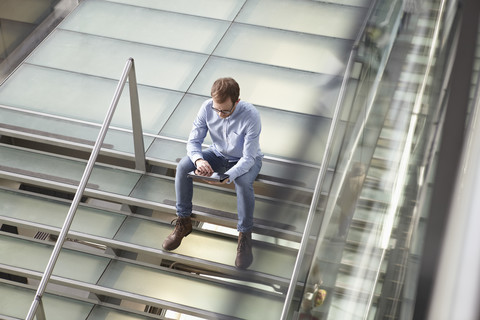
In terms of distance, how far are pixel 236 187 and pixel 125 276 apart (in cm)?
86

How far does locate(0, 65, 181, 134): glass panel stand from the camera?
14.3ft

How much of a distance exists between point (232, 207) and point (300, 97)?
1080 mm

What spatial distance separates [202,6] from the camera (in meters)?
5.43

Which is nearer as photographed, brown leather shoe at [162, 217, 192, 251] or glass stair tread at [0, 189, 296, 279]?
brown leather shoe at [162, 217, 192, 251]

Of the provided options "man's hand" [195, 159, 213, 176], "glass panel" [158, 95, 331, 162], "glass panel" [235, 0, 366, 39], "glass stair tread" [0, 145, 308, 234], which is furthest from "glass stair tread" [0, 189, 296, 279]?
"glass panel" [235, 0, 366, 39]

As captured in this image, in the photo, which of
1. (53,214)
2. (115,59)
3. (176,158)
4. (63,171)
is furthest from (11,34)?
(176,158)

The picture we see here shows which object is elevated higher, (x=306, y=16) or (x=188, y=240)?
(x=306, y=16)

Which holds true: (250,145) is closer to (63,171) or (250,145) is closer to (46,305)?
(63,171)

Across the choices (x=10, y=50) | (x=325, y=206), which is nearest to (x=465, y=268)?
(x=325, y=206)

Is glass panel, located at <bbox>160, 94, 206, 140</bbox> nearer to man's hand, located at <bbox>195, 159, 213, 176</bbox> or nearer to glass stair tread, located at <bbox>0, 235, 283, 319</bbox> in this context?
man's hand, located at <bbox>195, 159, 213, 176</bbox>

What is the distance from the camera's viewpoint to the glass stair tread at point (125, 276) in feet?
11.7

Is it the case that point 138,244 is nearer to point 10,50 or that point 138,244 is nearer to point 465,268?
point 10,50

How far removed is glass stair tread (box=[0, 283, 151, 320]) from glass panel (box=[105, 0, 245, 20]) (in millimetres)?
2664

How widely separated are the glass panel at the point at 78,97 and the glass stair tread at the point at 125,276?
945mm
